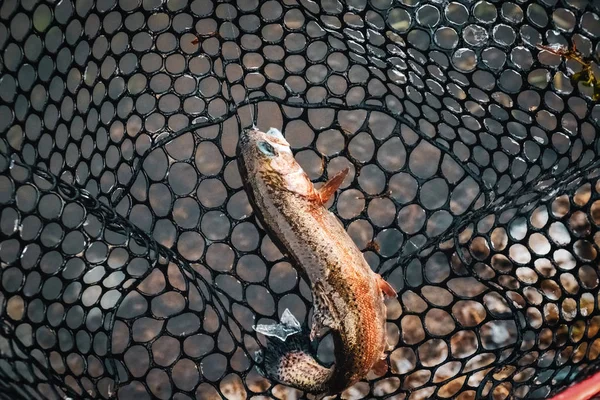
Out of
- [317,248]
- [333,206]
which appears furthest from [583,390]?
[333,206]

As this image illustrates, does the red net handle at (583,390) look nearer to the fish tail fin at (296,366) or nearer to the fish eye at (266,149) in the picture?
the fish tail fin at (296,366)

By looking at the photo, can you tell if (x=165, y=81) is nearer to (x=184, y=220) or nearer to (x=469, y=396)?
(x=184, y=220)

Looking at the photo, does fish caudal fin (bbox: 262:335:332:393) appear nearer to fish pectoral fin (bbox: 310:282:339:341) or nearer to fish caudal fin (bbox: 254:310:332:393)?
fish caudal fin (bbox: 254:310:332:393)

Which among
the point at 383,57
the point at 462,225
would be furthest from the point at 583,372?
the point at 383,57

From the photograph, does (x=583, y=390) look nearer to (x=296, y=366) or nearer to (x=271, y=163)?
(x=296, y=366)

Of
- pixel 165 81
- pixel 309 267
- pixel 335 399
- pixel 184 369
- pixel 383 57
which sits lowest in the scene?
pixel 184 369

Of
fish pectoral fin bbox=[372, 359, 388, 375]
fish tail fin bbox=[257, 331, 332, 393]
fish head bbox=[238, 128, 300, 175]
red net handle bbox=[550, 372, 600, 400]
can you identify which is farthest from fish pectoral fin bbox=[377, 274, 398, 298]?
red net handle bbox=[550, 372, 600, 400]
